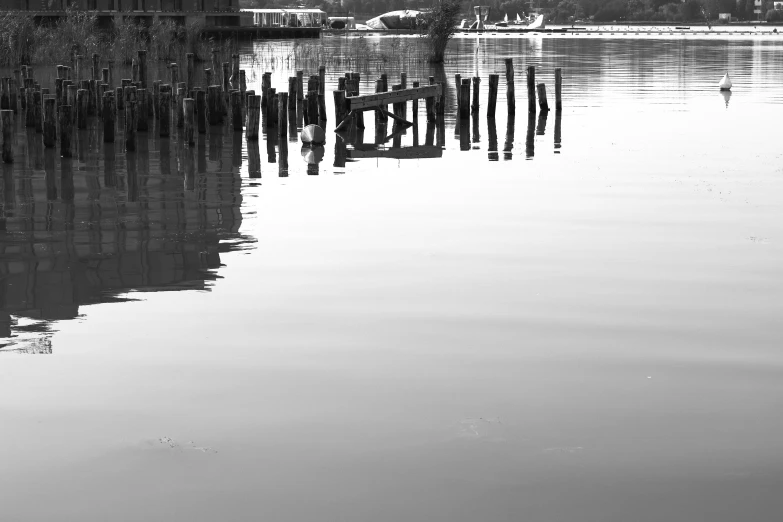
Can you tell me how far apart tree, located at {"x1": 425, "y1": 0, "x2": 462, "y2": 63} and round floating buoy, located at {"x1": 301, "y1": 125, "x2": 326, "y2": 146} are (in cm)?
4045

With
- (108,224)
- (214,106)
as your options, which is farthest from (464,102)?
(108,224)

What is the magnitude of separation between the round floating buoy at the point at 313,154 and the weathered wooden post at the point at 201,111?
100 inches

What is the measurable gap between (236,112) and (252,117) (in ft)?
6.36

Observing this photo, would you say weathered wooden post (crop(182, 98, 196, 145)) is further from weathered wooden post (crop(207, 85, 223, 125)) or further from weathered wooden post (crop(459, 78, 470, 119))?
weathered wooden post (crop(459, 78, 470, 119))

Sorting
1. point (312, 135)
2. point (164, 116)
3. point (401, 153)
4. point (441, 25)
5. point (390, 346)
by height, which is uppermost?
point (441, 25)

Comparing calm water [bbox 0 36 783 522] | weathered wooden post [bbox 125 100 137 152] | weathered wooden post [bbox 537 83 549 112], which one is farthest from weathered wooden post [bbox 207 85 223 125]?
weathered wooden post [bbox 537 83 549 112]

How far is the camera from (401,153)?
85.4 ft

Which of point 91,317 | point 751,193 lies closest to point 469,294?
point 91,317

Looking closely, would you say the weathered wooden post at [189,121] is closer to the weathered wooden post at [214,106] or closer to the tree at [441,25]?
the weathered wooden post at [214,106]

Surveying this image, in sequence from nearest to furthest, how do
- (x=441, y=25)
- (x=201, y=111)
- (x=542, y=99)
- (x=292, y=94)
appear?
(x=201, y=111), (x=292, y=94), (x=542, y=99), (x=441, y=25)

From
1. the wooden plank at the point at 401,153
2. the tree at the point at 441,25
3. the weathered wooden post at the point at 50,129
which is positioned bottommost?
the wooden plank at the point at 401,153

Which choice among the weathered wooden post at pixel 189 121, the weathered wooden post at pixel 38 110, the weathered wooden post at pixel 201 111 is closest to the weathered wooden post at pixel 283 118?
the weathered wooden post at pixel 201 111

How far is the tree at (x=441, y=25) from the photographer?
2601 inches

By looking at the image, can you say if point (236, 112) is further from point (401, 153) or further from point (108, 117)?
point (401, 153)
